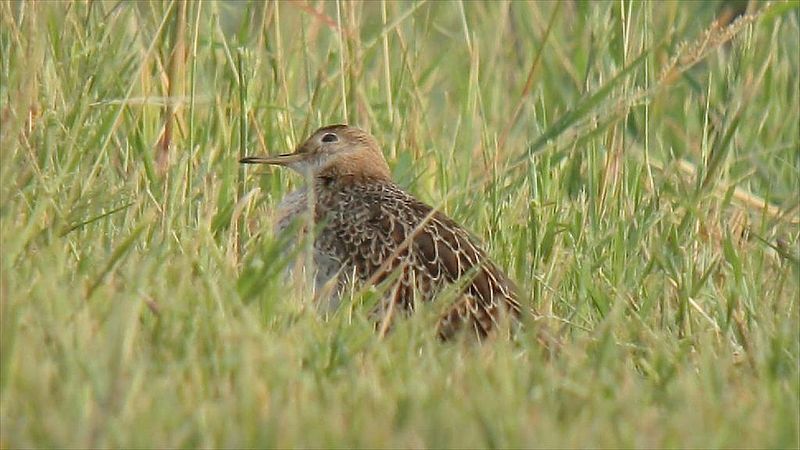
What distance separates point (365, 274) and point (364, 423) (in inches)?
85.7

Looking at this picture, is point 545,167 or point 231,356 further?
point 545,167

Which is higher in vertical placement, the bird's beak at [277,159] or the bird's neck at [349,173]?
the bird's beak at [277,159]

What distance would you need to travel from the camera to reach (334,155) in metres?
6.21

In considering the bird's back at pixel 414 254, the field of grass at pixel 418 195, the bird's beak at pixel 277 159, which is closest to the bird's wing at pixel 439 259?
the bird's back at pixel 414 254

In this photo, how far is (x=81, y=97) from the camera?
18.4ft

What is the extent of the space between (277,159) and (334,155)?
0.75 ft

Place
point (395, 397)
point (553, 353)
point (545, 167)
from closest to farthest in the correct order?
point (395, 397) → point (553, 353) → point (545, 167)

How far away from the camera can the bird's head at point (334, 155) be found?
20.4 feet

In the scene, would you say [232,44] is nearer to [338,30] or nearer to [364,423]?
[338,30]

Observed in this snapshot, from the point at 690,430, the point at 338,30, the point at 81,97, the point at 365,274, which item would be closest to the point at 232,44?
the point at 338,30

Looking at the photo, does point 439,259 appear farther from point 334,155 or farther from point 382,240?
point 334,155

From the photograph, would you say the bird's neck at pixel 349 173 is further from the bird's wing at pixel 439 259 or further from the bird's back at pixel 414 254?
the bird's wing at pixel 439 259

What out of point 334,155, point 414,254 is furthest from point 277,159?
point 414,254

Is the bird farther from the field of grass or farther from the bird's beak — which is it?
the field of grass
